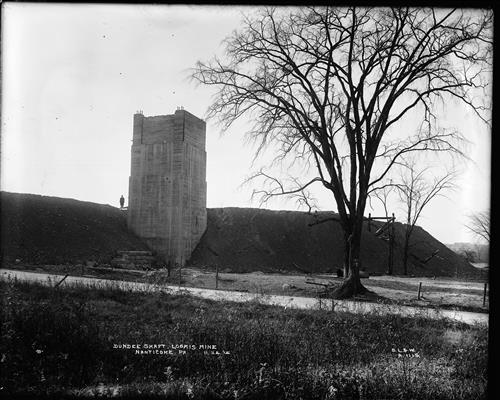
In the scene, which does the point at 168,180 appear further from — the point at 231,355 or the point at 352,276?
the point at 231,355

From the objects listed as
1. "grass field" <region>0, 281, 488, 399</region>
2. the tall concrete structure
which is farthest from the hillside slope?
"grass field" <region>0, 281, 488, 399</region>

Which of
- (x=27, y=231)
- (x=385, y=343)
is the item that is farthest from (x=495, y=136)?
(x=27, y=231)

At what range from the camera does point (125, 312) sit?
35.0 ft

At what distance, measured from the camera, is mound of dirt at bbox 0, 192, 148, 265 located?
25.2 metres

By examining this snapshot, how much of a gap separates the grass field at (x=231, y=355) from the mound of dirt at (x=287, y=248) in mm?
22369

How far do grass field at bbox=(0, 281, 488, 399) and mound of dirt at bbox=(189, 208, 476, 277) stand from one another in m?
22.4

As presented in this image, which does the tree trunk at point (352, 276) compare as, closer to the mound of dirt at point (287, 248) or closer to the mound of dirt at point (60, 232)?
the mound of dirt at point (287, 248)

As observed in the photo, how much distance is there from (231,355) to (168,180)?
2436 centimetres

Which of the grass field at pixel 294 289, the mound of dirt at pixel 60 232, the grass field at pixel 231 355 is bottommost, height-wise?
the grass field at pixel 294 289

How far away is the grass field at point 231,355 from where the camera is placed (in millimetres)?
5537

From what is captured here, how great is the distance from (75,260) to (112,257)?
299 cm

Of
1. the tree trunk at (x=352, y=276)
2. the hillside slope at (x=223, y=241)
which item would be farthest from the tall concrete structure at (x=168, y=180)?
the tree trunk at (x=352, y=276)

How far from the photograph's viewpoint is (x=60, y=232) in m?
28.3

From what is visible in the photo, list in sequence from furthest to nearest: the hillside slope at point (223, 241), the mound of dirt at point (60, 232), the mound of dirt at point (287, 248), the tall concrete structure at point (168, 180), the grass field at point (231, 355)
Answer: the mound of dirt at point (287, 248), the tall concrete structure at point (168, 180), the hillside slope at point (223, 241), the mound of dirt at point (60, 232), the grass field at point (231, 355)
